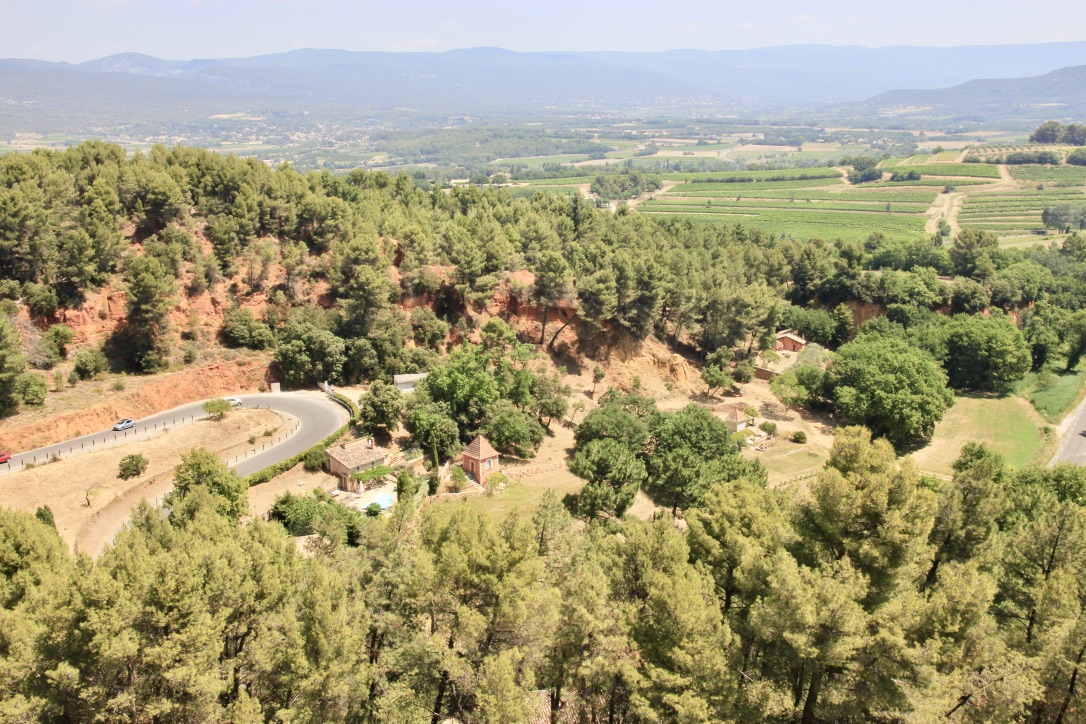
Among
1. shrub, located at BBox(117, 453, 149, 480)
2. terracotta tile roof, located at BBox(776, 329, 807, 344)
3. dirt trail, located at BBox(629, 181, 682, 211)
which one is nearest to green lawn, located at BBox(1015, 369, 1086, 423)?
terracotta tile roof, located at BBox(776, 329, 807, 344)

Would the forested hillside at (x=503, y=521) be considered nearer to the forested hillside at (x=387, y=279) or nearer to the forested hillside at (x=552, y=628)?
the forested hillside at (x=552, y=628)

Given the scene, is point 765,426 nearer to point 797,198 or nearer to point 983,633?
point 983,633

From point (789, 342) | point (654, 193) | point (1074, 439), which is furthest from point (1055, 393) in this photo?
point (654, 193)

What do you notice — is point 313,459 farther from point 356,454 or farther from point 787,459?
point 787,459

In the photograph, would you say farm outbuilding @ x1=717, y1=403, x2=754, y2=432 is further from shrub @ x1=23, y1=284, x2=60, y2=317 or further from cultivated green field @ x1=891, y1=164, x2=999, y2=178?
cultivated green field @ x1=891, y1=164, x2=999, y2=178

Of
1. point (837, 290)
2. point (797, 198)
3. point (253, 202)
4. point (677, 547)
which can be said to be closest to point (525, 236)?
point (253, 202)

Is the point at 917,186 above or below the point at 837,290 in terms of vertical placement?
above

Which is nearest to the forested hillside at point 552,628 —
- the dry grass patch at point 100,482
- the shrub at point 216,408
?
the dry grass patch at point 100,482
